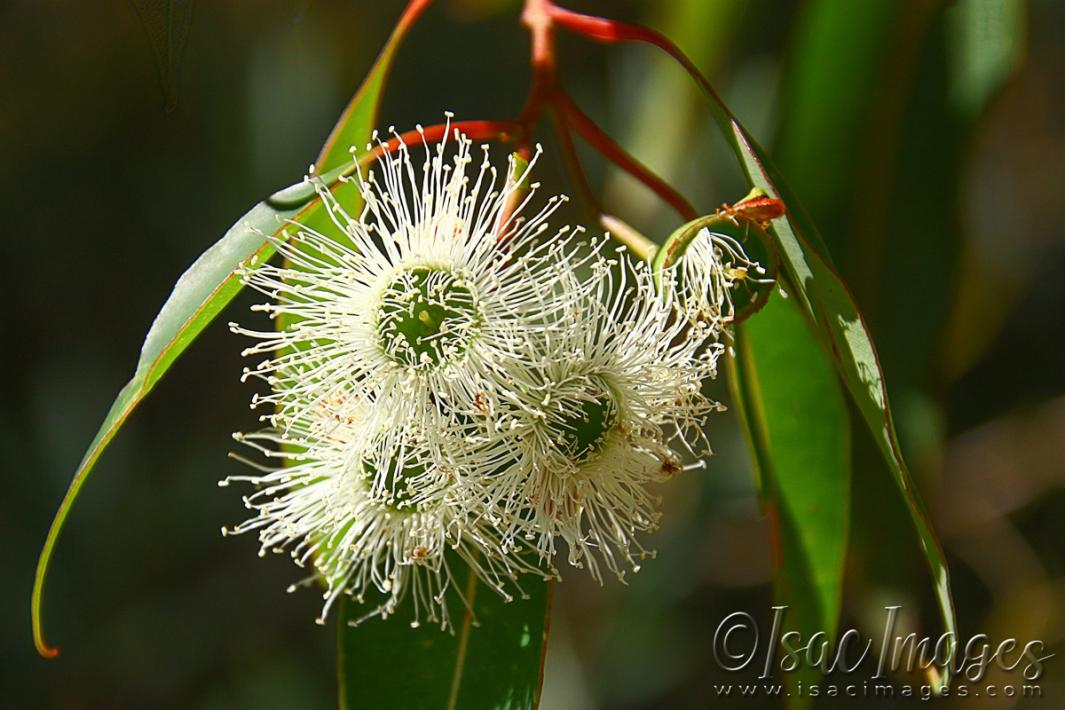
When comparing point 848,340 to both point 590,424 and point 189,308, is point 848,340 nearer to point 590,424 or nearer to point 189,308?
point 590,424

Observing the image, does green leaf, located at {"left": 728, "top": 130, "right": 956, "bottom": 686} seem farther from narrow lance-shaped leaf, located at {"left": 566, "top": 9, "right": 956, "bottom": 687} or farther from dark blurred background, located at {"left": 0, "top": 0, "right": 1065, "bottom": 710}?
dark blurred background, located at {"left": 0, "top": 0, "right": 1065, "bottom": 710}

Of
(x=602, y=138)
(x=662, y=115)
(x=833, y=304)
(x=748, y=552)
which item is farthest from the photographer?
(x=748, y=552)

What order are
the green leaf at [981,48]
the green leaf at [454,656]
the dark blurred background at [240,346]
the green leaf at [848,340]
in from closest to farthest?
the green leaf at [848,340] < the green leaf at [454,656] < the green leaf at [981,48] < the dark blurred background at [240,346]

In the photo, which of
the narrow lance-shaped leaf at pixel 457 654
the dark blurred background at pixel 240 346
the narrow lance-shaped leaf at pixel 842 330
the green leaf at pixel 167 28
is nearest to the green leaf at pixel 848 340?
the narrow lance-shaped leaf at pixel 842 330

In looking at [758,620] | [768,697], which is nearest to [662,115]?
[758,620]

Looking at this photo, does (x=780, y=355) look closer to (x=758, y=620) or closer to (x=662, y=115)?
(x=662, y=115)

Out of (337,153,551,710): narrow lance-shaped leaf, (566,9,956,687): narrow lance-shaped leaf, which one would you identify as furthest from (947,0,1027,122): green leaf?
(337,153,551,710): narrow lance-shaped leaf

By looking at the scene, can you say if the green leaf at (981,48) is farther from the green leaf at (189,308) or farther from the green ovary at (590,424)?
the green leaf at (189,308)
